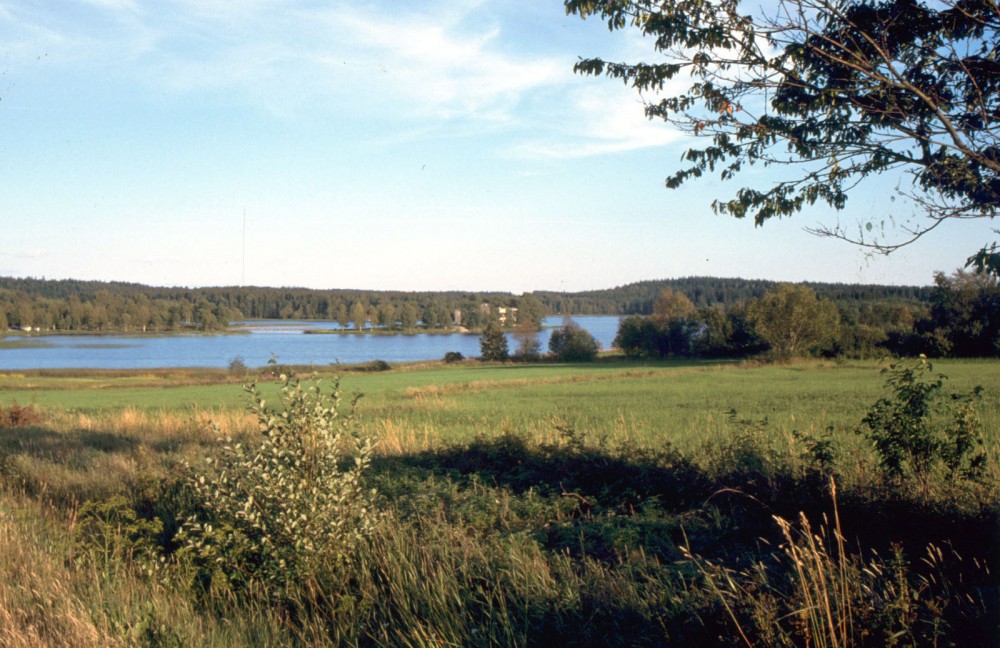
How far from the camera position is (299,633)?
4.70 m

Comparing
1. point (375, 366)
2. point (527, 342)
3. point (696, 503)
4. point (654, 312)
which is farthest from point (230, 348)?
point (696, 503)

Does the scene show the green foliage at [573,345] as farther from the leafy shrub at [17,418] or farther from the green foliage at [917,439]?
the green foliage at [917,439]

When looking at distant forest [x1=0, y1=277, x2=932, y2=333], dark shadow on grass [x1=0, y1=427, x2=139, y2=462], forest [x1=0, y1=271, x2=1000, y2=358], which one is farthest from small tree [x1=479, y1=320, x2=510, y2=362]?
dark shadow on grass [x1=0, y1=427, x2=139, y2=462]

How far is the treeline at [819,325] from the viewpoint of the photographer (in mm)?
47406

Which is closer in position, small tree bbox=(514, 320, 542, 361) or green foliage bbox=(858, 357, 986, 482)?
green foliage bbox=(858, 357, 986, 482)

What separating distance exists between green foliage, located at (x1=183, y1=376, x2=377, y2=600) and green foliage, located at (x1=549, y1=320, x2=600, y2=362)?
73.5m

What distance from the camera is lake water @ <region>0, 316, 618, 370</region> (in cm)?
7675

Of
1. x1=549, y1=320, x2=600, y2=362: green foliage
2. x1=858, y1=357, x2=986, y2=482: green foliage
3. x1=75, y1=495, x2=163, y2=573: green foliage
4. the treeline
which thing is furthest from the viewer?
x1=549, y1=320, x2=600, y2=362: green foliage

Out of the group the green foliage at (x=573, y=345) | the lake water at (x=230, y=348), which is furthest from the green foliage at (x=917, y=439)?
the green foliage at (x=573, y=345)

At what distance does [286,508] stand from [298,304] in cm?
11715

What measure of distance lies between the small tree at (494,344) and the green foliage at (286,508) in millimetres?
76762

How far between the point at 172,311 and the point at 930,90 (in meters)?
101

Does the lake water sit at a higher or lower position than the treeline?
lower

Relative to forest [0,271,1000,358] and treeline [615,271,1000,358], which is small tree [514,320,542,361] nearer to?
forest [0,271,1000,358]
